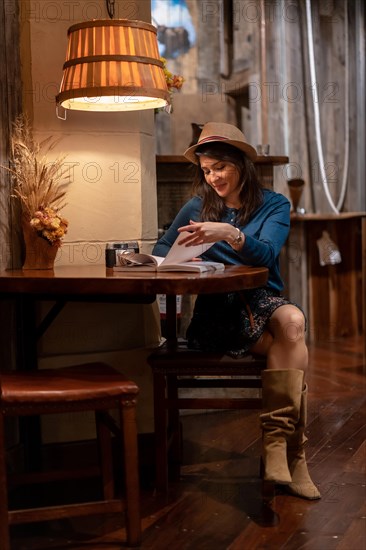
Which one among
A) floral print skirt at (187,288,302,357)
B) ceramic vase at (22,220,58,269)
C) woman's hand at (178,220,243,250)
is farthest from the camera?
ceramic vase at (22,220,58,269)

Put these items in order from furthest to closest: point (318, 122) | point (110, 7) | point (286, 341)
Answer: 1. point (318, 122)
2. point (110, 7)
3. point (286, 341)

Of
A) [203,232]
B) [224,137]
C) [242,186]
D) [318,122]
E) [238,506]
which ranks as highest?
[318,122]

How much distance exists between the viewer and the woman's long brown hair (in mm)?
3277

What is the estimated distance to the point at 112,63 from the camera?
9.52ft

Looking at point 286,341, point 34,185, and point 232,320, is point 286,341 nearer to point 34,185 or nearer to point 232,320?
point 232,320

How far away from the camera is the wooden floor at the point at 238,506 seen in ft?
8.58

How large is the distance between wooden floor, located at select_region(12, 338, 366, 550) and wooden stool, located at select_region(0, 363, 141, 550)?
0.14 metres

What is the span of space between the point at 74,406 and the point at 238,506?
782 millimetres

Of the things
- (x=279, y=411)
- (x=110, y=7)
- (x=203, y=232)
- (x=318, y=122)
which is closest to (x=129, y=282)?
(x=203, y=232)

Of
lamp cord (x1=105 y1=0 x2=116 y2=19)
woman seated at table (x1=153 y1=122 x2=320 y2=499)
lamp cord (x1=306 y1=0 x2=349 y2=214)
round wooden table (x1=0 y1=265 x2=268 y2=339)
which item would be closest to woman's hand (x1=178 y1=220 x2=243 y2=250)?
woman seated at table (x1=153 y1=122 x2=320 y2=499)

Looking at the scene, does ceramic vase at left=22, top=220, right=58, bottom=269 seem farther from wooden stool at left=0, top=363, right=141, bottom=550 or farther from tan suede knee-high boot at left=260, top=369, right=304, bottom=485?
tan suede knee-high boot at left=260, top=369, right=304, bottom=485

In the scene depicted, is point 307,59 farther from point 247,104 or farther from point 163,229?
point 163,229

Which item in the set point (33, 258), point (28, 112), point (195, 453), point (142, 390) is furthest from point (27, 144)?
point (195, 453)

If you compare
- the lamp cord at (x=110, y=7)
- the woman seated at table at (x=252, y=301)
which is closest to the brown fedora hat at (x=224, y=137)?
the woman seated at table at (x=252, y=301)
